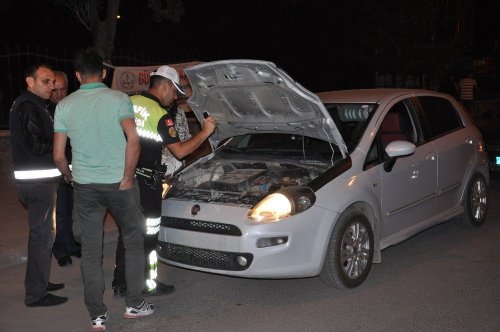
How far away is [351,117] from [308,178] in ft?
2.70

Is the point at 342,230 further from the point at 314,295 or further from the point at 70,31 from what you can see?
the point at 70,31

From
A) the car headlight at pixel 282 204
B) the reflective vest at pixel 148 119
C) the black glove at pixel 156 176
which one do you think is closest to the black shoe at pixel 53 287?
the black glove at pixel 156 176

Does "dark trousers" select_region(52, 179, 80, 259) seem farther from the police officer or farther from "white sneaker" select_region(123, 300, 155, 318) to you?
"white sneaker" select_region(123, 300, 155, 318)

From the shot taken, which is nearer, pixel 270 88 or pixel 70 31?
pixel 270 88

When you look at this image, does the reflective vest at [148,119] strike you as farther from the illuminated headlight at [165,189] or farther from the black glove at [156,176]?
the illuminated headlight at [165,189]

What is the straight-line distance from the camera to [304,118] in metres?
5.21

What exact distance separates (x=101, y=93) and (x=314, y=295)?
2.33 meters

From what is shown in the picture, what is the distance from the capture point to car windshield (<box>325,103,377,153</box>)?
546cm

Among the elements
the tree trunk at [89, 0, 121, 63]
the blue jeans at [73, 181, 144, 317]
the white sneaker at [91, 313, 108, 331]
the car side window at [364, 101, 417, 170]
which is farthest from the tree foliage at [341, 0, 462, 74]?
the white sneaker at [91, 313, 108, 331]

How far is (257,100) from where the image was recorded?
207 inches

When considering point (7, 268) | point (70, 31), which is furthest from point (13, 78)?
point (70, 31)

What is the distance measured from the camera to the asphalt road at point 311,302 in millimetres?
4340

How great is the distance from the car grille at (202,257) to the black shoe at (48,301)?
866 millimetres

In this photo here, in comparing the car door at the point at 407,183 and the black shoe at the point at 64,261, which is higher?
the car door at the point at 407,183
